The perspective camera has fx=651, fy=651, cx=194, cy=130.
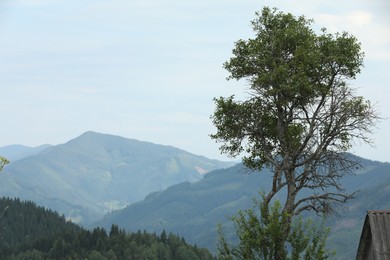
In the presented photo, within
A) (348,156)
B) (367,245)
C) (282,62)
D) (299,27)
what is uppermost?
(299,27)

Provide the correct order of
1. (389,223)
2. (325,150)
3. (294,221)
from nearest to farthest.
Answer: (389,223), (294,221), (325,150)

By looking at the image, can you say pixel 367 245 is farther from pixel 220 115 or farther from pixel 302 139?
pixel 220 115

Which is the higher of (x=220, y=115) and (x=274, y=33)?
(x=274, y=33)

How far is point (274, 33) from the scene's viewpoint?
3753cm

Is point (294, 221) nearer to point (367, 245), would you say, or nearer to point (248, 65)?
point (367, 245)

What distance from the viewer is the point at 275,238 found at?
101 feet

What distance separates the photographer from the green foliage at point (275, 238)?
30.8m

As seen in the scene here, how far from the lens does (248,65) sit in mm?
37438

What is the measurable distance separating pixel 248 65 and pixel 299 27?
12.0ft

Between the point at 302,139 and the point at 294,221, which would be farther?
the point at 302,139

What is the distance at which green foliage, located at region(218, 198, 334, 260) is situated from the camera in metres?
30.8

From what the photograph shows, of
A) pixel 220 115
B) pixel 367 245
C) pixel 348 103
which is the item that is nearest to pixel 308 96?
pixel 348 103

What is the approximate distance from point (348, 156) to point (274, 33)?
26.8 ft

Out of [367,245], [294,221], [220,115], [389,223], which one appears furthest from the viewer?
[220,115]
